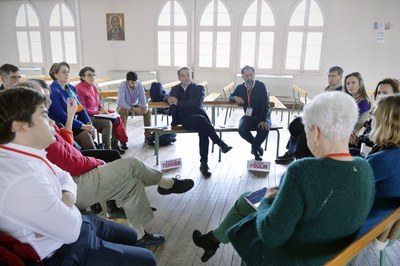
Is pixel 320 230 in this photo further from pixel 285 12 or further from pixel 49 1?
pixel 49 1

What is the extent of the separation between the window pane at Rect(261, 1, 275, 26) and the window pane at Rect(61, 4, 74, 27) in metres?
6.03

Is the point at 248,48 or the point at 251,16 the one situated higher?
the point at 251,16

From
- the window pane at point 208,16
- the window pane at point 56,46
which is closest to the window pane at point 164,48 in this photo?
the window pane at point 208,16

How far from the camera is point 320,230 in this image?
1.05 meters

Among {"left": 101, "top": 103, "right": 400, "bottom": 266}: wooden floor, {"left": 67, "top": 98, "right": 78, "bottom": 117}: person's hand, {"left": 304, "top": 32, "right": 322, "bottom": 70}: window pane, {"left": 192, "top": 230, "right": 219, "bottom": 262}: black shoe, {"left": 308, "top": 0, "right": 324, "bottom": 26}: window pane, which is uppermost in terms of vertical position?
{"left": 308, "top": 0, "right": 324, "bottom": 26}: window pane

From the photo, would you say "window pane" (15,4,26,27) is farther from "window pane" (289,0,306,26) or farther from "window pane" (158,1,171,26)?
"window pane" (289,0,306,26)

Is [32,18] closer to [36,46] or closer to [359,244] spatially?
[36,46]

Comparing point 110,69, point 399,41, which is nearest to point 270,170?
point 399,41

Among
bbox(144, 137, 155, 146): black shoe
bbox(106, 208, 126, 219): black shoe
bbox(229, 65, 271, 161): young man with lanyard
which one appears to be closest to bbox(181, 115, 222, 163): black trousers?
bbox(229, 65, 271, 161): young man with lanyard

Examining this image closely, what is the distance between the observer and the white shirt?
3.34 feet

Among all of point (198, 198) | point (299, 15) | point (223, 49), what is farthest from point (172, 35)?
point (198, 198)

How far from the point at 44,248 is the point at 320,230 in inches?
40.4

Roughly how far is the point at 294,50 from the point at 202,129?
5.83 metres

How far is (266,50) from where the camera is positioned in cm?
848
